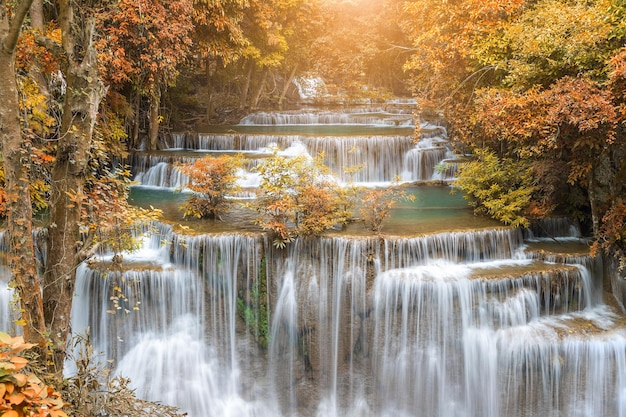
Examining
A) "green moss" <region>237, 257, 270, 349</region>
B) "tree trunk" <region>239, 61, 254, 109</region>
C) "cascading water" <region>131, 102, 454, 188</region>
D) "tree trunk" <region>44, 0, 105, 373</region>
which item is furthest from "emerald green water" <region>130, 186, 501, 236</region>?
"tree trunk" <region>239, 61, 254, 109</region>

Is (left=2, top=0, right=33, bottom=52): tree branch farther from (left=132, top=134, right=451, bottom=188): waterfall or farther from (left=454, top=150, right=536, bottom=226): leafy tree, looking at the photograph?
(left=132, top=134, right=451, bottom=188): waterfall

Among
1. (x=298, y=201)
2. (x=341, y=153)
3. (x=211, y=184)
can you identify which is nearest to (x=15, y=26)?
(x=298, y=201)

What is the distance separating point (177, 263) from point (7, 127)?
5.23 m

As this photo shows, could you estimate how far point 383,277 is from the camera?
9.23 metres

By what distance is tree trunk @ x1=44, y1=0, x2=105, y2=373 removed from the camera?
5.58m

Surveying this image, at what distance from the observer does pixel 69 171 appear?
5707 millimetres

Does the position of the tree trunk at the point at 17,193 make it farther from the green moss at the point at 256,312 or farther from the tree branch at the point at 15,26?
the green moss at the point at 256,312

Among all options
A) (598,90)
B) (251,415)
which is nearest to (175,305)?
(251,415)

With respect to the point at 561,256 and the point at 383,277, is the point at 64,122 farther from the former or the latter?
the point at 561,256

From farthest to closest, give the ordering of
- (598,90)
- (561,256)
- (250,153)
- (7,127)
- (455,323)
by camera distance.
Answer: (250,153) → (561,256) → (455,323) → (598,90) → (7,127)

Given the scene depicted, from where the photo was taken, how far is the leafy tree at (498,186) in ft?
35.1

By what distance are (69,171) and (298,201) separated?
480 centimetres

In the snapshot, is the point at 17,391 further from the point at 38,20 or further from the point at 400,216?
A: the point at 38,20

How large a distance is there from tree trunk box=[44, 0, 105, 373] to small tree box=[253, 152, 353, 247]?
4.14 metres
